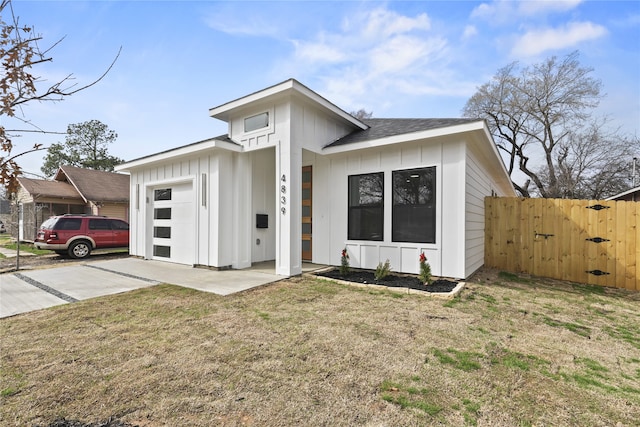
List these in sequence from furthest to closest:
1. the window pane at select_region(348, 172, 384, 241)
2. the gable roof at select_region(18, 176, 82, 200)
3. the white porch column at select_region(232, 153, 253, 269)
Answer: the gable roof at select_region(18, 176, 82, 200), the white porch column at select_region(232, 153, 253, 269), the window pane at select_region(348, 172, 384, 241)

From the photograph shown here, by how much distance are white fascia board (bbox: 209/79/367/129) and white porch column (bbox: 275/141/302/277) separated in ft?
3.52

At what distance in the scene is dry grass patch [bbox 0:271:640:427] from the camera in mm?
2023

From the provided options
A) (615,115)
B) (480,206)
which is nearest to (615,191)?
(615,115)

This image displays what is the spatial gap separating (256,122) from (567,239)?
25.7 feet

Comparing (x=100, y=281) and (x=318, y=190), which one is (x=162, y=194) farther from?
(x=318, y=190)

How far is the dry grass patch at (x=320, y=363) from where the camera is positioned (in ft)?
6.64

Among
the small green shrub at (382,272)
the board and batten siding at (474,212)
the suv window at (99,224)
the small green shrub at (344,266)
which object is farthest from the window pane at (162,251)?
the board and batten siding at (474,212)

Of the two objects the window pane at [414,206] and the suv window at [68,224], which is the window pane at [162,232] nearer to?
the suv window at [68,224]

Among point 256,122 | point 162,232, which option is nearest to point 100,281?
point 162,232

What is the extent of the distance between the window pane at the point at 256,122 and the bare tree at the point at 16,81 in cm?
546

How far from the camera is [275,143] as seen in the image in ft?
21.7

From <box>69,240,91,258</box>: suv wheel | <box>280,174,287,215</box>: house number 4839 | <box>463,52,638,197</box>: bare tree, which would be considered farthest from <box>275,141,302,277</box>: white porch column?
<box>463,52,638,197</box>: bare tree

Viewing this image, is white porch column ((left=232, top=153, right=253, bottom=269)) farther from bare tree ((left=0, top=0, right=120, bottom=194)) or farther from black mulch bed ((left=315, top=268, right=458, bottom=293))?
bare tree ((left=0, top=0, right=120, bottom=194))

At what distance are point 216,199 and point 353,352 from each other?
5.33 metres
